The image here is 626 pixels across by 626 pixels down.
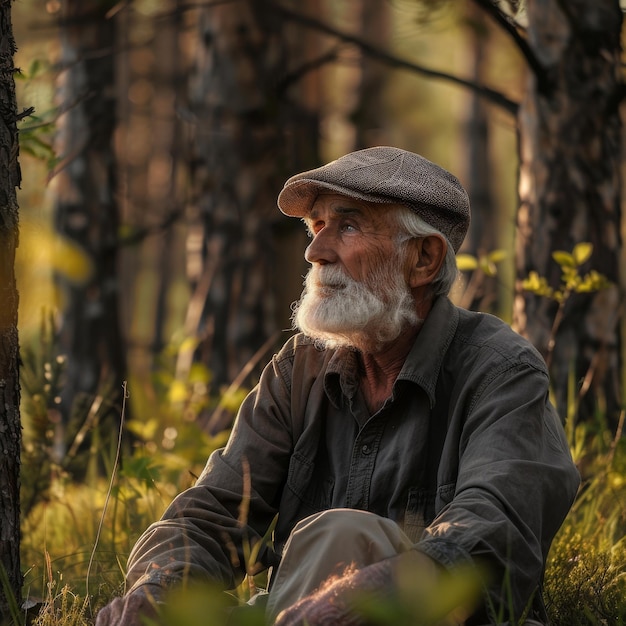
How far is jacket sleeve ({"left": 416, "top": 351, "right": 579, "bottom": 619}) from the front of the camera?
99.0 inches

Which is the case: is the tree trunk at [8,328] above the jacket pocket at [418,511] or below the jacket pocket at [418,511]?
above

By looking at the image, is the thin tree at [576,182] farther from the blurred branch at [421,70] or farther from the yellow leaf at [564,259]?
the yellow leaf at [564,259]

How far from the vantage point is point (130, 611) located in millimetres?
2652

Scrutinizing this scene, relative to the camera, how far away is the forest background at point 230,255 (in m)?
4.06

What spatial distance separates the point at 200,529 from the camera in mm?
3070

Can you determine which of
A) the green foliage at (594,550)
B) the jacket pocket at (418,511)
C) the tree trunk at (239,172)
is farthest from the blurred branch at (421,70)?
the jacket pocket at (418,511)

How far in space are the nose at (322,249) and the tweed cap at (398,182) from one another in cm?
16

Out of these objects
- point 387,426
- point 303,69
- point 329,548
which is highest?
point 303,69

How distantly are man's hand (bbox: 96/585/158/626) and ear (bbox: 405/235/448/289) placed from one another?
4.48ft

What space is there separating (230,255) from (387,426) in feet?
14.3

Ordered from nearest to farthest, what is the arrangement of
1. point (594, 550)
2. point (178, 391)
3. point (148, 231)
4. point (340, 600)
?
point (340, 600)
point (594, 550)
point (178, 391)
point (148, 231)

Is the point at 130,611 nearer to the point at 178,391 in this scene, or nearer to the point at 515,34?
the point at 515,34

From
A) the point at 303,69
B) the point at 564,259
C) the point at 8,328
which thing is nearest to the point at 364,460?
the point at 8,328

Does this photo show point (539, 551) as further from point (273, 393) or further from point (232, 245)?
point (232, 245)
